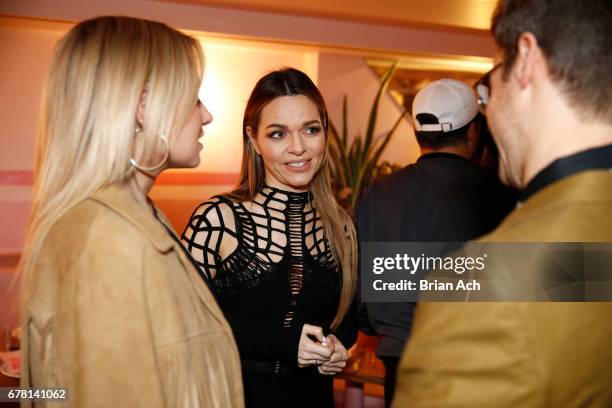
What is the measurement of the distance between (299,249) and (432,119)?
2.52 feet

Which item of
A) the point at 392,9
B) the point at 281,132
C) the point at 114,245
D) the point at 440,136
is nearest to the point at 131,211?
the point at 114,245

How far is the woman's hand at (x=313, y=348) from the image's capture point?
1975 mm

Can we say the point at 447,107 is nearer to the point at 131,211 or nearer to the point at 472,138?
the point at 472,138

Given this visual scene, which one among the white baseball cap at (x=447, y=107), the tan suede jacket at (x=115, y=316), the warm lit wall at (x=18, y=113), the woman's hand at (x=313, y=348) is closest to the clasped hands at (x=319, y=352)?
the woman's hand at (x=313, y=348)

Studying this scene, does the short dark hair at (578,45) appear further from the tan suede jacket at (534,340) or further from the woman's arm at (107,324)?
the woman's arm at (107,324)

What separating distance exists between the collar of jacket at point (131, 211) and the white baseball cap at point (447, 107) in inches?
55.4

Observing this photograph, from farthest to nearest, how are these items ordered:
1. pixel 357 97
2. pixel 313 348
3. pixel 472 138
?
pixel 357 97, pixel 472 138, pixel 313 348

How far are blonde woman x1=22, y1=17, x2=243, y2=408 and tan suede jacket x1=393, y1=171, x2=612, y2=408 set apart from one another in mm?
548

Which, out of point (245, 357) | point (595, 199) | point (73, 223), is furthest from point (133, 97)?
point (245, 357)

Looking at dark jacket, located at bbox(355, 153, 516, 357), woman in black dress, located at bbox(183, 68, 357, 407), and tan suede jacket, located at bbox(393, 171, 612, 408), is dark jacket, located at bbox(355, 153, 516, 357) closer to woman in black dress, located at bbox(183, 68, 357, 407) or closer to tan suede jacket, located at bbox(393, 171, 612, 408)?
woman in black dress, located at bbox(183, 68, 357, 407)

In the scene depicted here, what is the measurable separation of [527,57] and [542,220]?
1.02ft

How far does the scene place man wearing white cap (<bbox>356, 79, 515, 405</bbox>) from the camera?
2242 millimetres

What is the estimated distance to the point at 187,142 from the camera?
55.1 inches

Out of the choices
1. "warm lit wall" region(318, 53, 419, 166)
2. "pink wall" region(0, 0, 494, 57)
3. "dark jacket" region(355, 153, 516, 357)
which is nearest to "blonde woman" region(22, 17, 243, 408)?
"dark jacket" region(355, 153, 516, 357)
